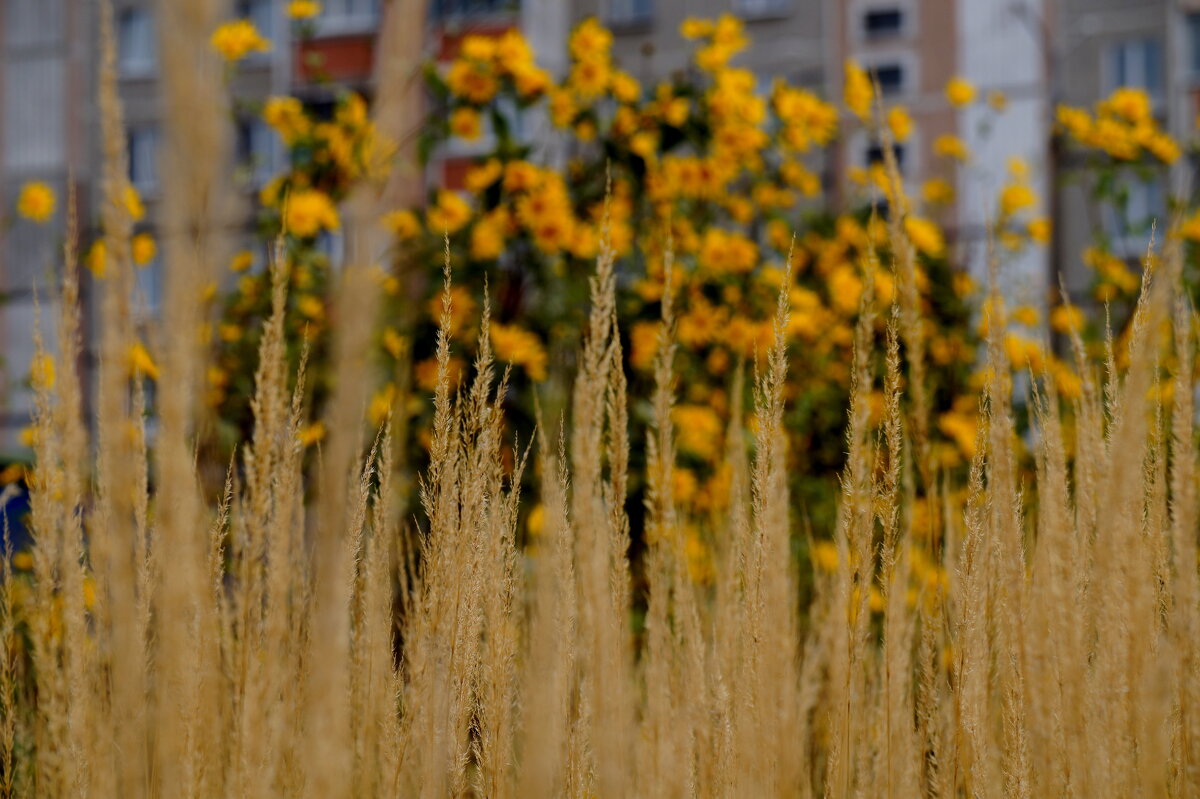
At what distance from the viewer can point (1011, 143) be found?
13555 mm

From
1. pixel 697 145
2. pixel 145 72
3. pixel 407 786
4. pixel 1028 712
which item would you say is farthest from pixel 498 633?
pixel 145 72

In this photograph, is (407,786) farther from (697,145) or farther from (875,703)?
(697,145)

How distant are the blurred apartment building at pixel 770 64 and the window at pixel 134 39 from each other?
25mm

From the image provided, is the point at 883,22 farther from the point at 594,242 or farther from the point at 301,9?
the point at 594,242

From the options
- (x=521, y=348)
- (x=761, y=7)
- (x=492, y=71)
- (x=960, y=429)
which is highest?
(x=761, y=7)

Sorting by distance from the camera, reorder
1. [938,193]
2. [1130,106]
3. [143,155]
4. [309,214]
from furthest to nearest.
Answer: [143,155], [938,193], [1130,106], [309,214]

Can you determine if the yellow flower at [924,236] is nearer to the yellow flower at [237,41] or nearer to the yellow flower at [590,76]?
the yellow flower at [590,76]

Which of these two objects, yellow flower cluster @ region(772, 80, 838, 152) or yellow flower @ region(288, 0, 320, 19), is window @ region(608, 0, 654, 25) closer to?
yellow flower cluster @ region(772, 80, 838, 152)

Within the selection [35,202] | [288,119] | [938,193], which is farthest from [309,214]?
[938,193]

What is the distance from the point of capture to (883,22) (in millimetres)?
14008

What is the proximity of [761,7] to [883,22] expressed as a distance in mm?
1401


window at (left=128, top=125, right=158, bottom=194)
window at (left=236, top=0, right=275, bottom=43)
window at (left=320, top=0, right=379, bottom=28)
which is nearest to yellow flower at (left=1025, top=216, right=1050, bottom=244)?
window at (left=320, top=0, right=379, bottom=28)

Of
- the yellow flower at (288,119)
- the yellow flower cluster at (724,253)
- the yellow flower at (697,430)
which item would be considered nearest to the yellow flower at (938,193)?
the yellow flower cluster at (724,253)

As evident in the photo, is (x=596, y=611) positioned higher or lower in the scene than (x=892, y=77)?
lower
